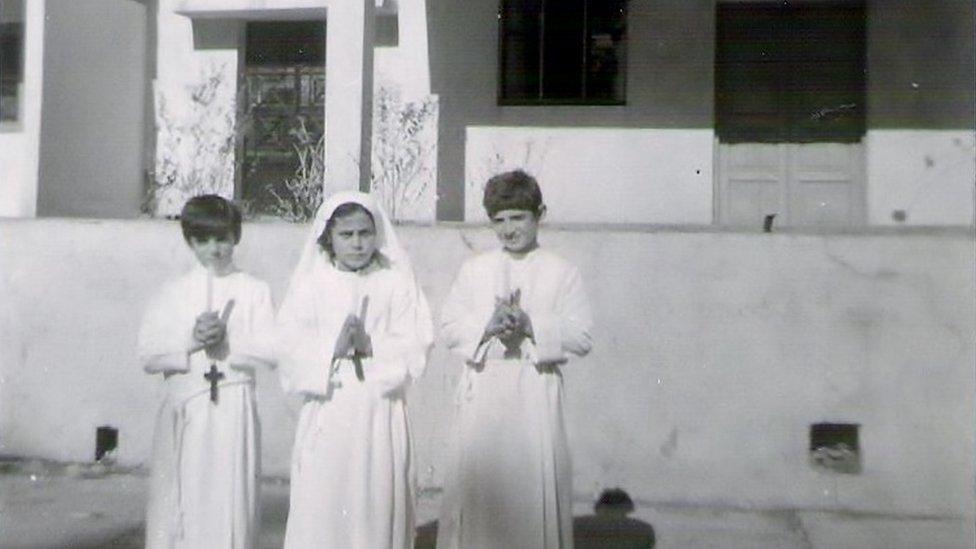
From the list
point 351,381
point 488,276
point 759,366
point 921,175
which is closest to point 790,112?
point 921,175

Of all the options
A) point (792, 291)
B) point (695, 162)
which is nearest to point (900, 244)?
point (792, 291)

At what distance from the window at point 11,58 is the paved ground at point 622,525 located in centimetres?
382

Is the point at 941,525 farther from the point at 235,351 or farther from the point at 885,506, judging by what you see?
the point at 235,351

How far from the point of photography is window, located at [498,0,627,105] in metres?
9.26

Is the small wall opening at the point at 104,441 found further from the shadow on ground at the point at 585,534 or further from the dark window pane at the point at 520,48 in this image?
the dark window pane at the point at 520,48

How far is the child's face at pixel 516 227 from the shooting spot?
4.09 m

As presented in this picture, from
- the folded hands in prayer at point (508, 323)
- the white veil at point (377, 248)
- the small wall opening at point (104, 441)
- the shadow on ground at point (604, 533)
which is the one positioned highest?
the white veil at point (377, 248)

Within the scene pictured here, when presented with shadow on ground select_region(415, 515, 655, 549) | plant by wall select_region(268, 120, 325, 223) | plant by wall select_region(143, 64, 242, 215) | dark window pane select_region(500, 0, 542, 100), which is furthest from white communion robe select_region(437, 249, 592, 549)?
plant by wall select_region(143, 64, 242, 215)

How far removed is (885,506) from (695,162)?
367 centimetres

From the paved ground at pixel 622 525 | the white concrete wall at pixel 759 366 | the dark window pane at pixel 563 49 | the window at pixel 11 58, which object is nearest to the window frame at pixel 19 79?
the window at pixel 11 58

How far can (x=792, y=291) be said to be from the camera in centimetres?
619

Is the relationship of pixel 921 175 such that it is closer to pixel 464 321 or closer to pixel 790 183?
pixel 790 183

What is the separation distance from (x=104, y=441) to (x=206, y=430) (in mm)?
3422

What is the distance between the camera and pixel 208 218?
13.3ft
